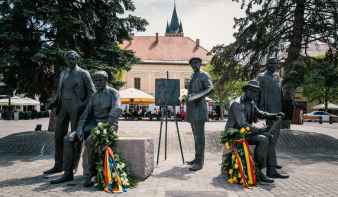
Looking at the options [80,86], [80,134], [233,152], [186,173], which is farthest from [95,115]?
[233,152]

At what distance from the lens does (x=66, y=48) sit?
32.4 feet

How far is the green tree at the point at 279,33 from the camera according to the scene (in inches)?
434

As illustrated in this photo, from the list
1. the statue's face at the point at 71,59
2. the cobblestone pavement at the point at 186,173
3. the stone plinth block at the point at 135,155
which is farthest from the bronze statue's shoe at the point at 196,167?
the statue's face at the point at 71,59

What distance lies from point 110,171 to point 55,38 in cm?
819

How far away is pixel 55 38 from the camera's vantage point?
11.2 meters

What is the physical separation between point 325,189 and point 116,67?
8282mm

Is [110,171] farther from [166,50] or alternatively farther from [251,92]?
[166,50]

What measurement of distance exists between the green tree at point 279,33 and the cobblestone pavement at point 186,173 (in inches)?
117

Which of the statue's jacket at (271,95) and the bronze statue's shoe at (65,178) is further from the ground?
the statue's jacket at (271,95)

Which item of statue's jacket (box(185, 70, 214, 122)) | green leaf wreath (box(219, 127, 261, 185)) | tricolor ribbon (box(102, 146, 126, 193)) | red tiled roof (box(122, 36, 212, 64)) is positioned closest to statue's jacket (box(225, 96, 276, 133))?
green leaf wreath (box(219, 127, 261, 185))

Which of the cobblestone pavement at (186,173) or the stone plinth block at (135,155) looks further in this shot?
the stone plinth block at (135,155)

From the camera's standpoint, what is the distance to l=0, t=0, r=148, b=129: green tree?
370 inches

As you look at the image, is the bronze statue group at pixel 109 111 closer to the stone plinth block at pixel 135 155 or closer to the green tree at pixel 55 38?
the stone plinth block at pixel 135 155

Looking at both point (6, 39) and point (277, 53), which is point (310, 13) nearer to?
point (277, 53)
